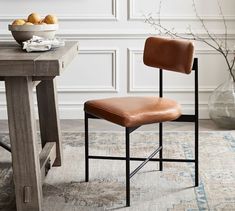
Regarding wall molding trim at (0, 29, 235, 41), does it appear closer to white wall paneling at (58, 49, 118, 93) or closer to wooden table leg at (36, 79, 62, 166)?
white wall paneling at (58, 49, 118, 93)

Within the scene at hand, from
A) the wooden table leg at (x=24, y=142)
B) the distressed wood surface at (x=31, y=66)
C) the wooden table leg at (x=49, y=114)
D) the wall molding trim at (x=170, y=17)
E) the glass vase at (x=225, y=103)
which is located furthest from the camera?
the wall molding trim at (x=170, y=17)

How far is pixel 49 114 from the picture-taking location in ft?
11.7

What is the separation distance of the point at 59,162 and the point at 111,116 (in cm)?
79

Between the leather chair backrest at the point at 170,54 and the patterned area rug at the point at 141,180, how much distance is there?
64 cm

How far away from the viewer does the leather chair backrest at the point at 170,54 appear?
3.06 metres

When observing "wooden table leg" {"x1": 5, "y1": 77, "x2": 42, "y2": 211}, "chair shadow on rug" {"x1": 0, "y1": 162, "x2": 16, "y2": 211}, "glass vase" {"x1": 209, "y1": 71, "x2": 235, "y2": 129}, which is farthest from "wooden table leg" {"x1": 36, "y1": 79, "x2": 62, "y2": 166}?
"glass vase" {"x1": 209, "y1": 71, "x2": 235, "y2": 129}

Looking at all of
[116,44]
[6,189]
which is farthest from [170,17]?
[6,189]

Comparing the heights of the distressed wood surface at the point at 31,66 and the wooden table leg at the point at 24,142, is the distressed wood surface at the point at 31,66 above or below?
above

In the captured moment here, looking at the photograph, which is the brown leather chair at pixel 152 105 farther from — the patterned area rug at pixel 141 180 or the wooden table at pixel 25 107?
the wooden table at pixel 25 107

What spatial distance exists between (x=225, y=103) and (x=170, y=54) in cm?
157

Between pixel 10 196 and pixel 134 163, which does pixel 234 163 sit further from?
pixel 10 196

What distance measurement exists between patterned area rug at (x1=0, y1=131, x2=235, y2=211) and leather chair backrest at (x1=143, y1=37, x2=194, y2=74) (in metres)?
0.64

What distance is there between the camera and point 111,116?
117 inches

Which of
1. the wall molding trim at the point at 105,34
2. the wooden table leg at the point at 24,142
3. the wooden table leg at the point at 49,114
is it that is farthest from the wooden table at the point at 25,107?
the wall molding trim at the point at 105,34
